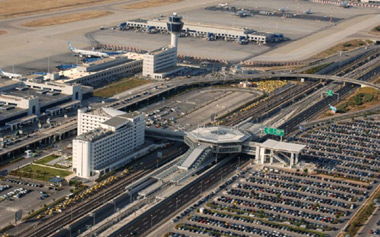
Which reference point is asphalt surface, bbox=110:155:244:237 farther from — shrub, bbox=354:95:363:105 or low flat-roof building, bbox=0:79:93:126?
shrub, bbox=354:95:363:105

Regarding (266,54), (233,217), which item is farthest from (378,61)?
(233,217)

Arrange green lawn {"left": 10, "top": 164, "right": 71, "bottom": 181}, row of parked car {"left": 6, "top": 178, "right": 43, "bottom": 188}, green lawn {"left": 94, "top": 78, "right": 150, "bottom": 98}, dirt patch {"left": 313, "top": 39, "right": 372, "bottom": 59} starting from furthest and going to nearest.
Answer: dirt patch {"left": 313, "top": 39, "right": 372, "bottom": 59} < green lawn {"left": 94, "top": 78, "right": 150, "bottom": 98} < green lawn {"left": 10, "top": 164, "right": 71, "bottom": 181} < row of parked car {"left": 6, "top": 178, "right": 43, "bottom": 188}

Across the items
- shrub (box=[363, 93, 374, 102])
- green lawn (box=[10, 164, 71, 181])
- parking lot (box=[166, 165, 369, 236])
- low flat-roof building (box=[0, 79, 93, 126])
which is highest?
shrub (box=[363, 93, 374, 102])

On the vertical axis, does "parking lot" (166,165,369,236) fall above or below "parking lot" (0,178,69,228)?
above

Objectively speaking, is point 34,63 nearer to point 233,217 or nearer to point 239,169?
point 239,169

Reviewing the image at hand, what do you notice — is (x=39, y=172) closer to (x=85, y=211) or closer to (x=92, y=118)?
(x=92, y=118)

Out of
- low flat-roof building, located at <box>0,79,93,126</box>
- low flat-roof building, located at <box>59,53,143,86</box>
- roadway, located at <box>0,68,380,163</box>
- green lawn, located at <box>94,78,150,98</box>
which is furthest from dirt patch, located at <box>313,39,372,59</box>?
low flat-roof building, located at <box>0,79,93,126</box>
